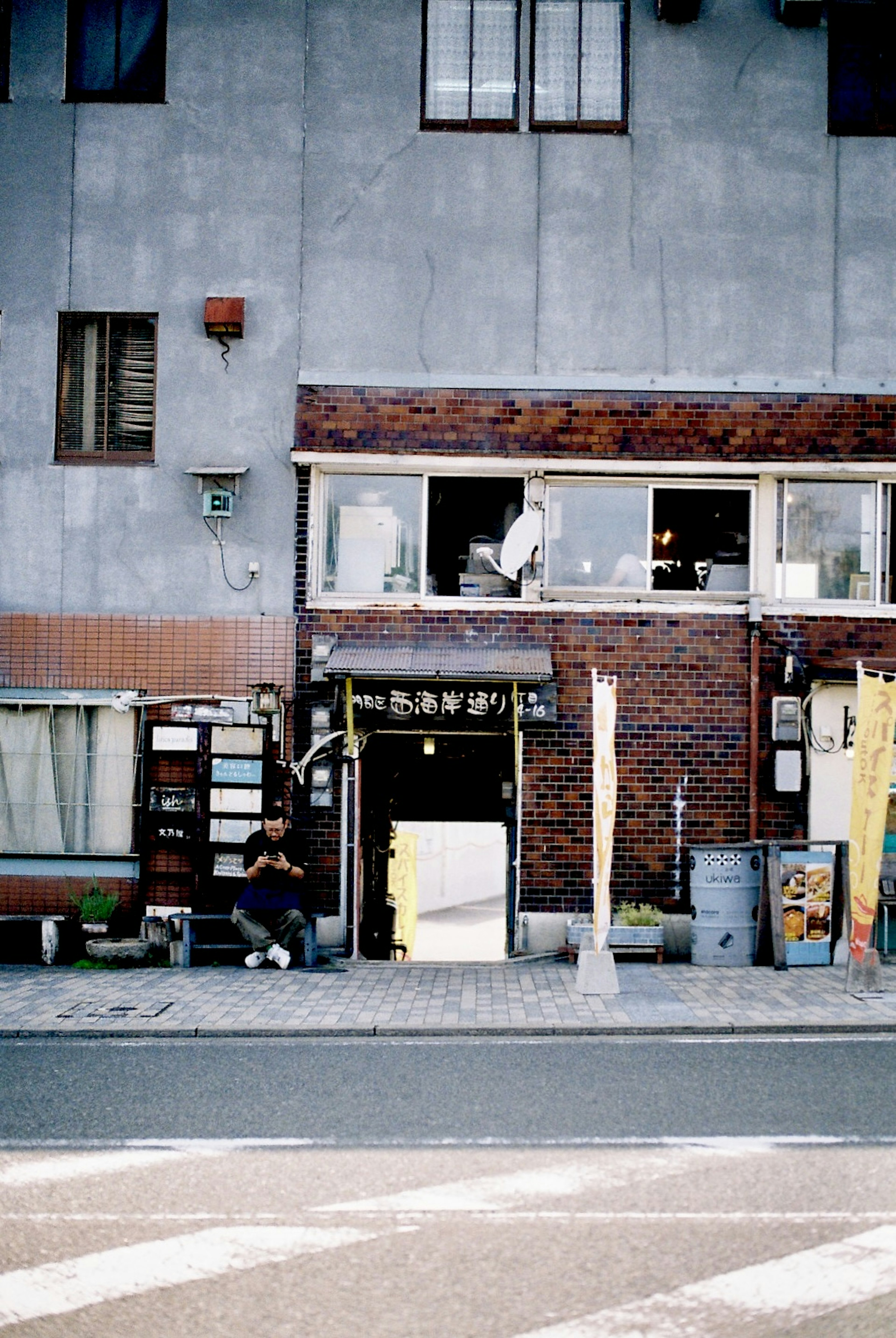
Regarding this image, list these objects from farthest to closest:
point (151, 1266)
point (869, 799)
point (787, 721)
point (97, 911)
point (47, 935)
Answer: point (787, 721) < point (97, 911) < point (47, 935) < point (869, 799) < point (151, 1266)

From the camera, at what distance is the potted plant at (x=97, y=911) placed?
44.4 feet

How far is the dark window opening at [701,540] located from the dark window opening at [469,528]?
160cm

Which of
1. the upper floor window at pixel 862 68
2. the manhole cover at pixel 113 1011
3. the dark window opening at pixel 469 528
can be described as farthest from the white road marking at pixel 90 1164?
the upper floor window at pixel 862 68

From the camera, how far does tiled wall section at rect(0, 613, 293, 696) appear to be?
1400 centimetres

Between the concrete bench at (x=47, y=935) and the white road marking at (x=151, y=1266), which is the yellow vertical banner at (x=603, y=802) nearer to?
the concrete bench at (x=47, y=935)

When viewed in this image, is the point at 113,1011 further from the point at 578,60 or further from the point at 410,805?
the point at 578,60

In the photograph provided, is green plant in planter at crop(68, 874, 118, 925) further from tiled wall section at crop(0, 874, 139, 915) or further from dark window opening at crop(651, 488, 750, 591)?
dark window opening at crop(651, 488, 750, 591)

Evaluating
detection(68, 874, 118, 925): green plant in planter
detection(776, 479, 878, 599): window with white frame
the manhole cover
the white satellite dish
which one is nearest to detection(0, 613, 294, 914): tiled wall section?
detection(68, 874, 118, 925): green plant in planter

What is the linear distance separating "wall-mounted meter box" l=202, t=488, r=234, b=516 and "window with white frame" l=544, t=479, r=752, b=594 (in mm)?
3462

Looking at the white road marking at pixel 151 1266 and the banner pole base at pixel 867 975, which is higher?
the banner pole base at pixel 867 975

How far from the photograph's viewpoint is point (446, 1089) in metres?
8.07

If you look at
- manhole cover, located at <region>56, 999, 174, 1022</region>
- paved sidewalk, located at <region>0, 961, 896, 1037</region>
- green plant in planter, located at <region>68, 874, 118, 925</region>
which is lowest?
manhole cover, located at <region>56, 999, 174, 1022</region>

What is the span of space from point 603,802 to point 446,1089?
376 centimetres

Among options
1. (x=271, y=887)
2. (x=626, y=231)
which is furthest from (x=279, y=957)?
(x=626, y=231)
